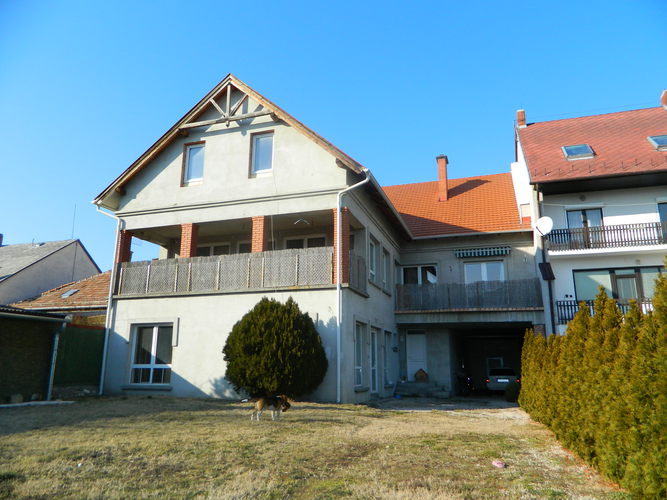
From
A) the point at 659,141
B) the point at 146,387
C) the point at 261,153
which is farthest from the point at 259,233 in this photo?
the point at 659,141

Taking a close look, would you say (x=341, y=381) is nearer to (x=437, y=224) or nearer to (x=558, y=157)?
(x=437, y=224)

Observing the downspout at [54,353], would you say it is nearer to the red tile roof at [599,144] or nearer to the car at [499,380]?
the car at [499,380]

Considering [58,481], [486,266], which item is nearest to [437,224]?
[486,266]

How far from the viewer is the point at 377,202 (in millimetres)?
18375

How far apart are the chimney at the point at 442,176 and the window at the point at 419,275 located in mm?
4495

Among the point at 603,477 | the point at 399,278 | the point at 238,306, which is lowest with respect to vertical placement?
the point at 603,477

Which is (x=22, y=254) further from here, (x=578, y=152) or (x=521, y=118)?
(x=578, y=152)

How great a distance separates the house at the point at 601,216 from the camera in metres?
20.3

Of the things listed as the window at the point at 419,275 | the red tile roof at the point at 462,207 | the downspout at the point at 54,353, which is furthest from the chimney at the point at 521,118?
the downspout at the point at 54,353

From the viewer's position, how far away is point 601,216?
21.5 m

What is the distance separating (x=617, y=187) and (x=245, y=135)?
15.8 meters

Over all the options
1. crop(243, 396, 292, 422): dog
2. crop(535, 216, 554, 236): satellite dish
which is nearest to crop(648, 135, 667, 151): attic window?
crop(535, 216, 554, 236): satellite dish

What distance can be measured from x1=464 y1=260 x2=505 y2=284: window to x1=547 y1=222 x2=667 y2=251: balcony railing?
102 inches

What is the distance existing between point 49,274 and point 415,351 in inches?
1025
